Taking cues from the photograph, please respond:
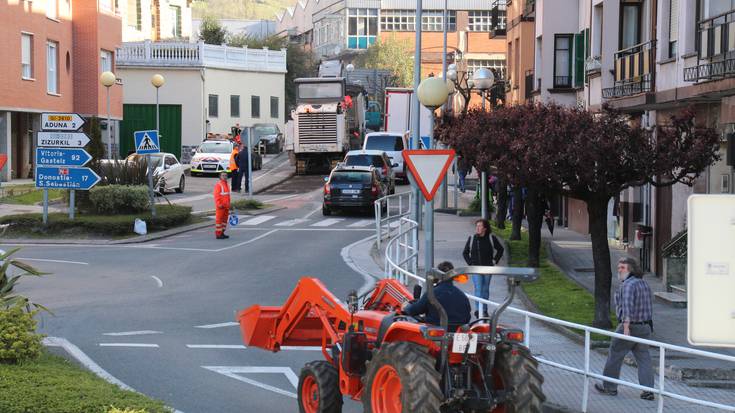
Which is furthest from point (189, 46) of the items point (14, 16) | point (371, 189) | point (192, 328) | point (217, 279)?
point (192, 328)

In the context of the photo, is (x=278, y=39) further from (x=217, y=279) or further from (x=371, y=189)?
(x=217, y=279)

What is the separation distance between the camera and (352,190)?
36156 millimetres

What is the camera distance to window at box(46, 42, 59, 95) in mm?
46847

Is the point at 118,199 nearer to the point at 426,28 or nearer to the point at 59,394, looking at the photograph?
the point at 59,394

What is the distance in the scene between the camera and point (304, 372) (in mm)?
10961

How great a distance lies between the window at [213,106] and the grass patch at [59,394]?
55254mm

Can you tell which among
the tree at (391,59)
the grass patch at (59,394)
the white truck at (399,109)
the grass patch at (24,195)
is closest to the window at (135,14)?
the tree at (391,59)

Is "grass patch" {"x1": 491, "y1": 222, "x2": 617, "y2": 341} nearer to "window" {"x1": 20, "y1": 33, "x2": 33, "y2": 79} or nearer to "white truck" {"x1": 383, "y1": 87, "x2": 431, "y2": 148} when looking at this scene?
"white truck" {"x1": 383, "y1": 87, "x2": 431, "y2": 148}

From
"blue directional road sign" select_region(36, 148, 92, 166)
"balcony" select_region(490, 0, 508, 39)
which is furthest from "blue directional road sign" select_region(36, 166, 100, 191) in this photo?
"balcony" select_region(490, 0, 508, 39)

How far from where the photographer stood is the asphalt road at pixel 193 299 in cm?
1277

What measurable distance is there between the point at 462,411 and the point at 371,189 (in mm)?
27045

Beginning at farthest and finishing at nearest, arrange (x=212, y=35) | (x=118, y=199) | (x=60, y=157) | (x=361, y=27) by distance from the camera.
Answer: (x=361, y=27) → (x=212, y=35) → (x=118, y=199) → (x=60, y=157)

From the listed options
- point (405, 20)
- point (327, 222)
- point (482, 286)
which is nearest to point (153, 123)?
point (327, 222)

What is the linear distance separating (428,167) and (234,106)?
2129 inches
